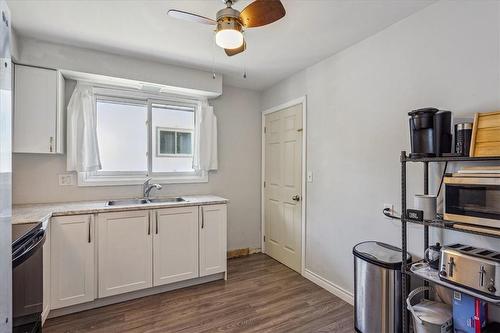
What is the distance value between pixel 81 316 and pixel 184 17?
2645mm

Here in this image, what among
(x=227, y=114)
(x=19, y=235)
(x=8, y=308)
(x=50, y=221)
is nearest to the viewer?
(x=8, y=308)

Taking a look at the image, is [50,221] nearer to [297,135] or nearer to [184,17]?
[184,17]

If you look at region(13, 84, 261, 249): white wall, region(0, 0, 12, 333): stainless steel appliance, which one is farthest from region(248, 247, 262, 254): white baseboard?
region(0, 0, 12, 333): stainless steel appliance

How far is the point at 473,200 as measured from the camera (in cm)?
143

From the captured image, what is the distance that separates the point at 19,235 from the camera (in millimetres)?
1361

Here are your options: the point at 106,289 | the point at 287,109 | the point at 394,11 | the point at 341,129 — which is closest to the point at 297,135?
the point at 287,109

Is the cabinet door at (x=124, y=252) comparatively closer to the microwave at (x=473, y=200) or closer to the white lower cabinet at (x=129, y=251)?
the white lower cabinet at (x=129, y=251)

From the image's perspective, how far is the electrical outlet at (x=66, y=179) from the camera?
2693mm

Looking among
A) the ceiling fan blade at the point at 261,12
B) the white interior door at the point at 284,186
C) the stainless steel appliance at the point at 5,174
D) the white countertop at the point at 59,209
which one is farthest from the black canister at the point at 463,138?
the white countertop at the point at 59,209

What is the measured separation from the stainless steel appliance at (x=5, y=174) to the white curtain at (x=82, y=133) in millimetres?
2100

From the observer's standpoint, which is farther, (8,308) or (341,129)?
(341,129)

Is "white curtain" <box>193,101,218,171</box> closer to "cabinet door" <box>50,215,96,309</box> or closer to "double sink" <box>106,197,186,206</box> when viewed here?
"double sink" <box>106,197,186,206</box>

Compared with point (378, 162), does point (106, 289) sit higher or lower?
lower

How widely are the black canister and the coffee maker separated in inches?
2.7
